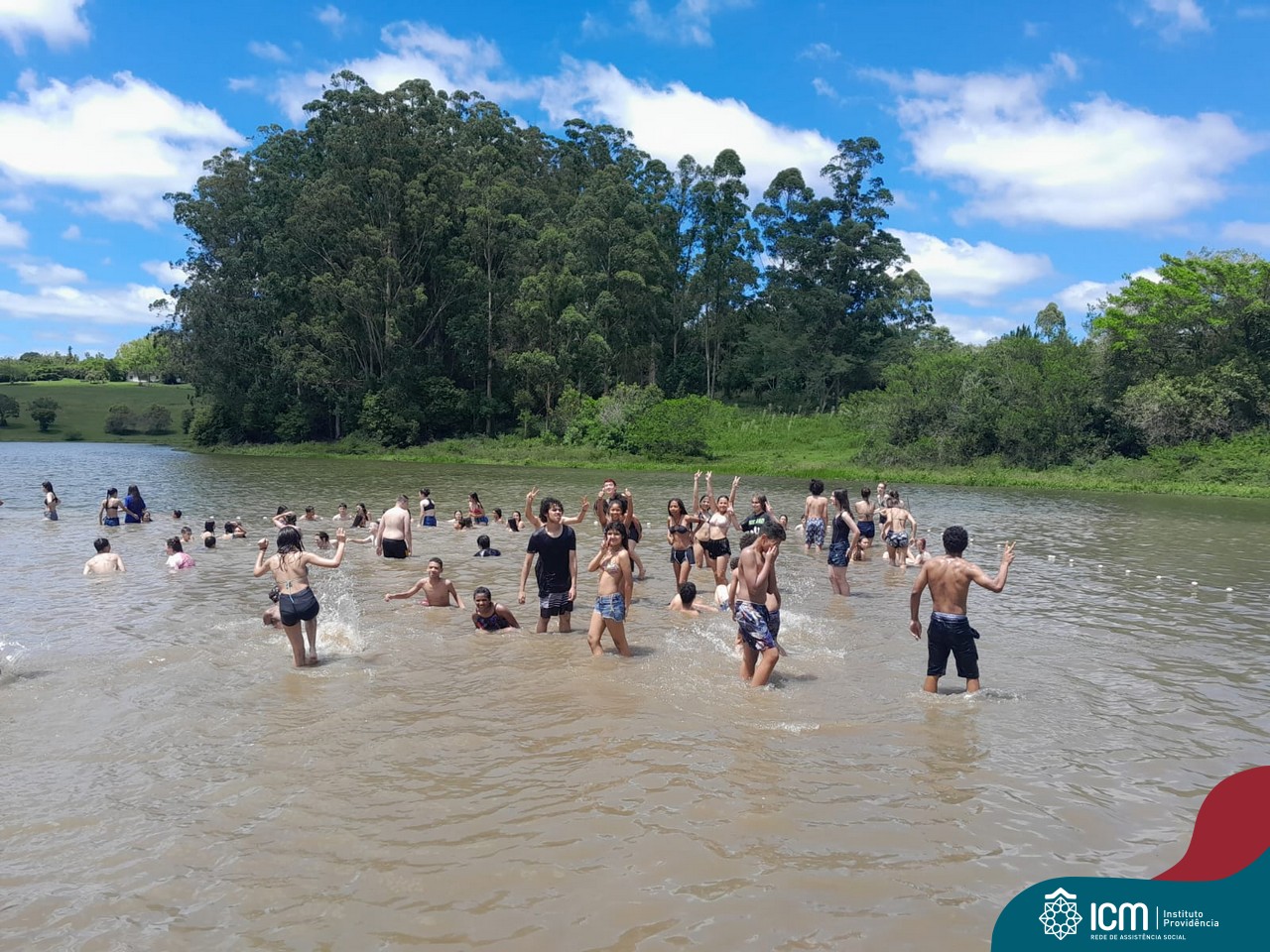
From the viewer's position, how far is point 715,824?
5.69 metres

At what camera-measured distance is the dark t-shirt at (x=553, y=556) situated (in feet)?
33.5

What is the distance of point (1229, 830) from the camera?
18.8 feet

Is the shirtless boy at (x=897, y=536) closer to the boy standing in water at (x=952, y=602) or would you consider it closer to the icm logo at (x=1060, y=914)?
the boy standing in water at (x=952, y=602)

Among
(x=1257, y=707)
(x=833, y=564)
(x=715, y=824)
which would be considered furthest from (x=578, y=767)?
(x=833, y=564)

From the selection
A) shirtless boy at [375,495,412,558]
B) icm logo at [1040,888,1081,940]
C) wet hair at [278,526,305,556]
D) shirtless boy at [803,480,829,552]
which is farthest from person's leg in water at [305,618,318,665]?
shirtless boy at [803,480,829,552]

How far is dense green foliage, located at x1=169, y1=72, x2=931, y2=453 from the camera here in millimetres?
52156

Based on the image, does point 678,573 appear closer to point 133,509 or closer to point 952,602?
point 952,602

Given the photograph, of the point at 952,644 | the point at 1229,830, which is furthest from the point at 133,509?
the point at 1229,830

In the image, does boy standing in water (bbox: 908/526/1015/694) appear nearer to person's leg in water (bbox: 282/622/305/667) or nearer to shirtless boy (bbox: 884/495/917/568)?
person's leg in water (bbox: 282/622/305/667)

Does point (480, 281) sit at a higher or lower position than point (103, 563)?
higher

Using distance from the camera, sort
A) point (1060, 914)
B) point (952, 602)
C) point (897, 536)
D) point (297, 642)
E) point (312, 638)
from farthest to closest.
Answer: point (897, 536) → point (312, 638) → point (297, 642) → point (952, 602) → point (1060, 914)

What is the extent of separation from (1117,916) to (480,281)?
173ft

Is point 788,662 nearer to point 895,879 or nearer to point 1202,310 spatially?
point 895,879

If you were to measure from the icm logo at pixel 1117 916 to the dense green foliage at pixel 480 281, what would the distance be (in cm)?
4280
